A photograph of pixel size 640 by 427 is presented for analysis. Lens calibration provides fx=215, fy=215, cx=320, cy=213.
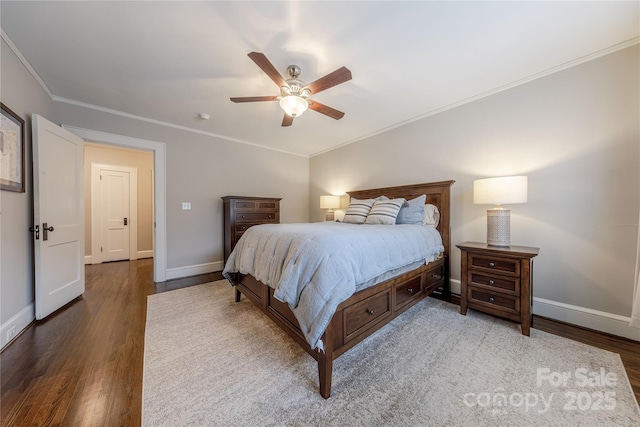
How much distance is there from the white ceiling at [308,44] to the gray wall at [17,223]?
0.21 m

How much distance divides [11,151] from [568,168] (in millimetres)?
5112

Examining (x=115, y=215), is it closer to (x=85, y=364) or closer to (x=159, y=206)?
(x=159, y=206)

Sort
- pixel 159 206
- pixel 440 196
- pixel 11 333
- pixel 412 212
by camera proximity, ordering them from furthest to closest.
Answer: pixel 159 206 → pixel 440 196 → pixel 412 212 → pixel 11 333

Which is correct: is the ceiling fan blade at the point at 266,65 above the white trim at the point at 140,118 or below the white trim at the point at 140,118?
below

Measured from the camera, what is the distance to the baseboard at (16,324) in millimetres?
1676

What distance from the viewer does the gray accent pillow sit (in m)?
2.78

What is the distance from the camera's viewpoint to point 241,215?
151 inches

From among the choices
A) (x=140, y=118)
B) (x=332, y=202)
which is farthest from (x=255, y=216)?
(x=140, y=118)

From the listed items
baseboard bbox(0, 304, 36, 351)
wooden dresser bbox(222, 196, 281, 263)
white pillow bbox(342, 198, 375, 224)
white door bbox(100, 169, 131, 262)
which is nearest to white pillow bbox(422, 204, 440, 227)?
white pillow bbox(342, 198, 375, 224)

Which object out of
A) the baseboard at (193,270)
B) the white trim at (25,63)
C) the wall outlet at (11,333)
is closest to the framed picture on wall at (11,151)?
the white trim at (25,63)

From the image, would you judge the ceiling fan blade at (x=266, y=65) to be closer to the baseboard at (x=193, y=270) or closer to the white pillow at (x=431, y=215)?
the white pillow at (x=431, y=215)

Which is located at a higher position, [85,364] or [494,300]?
[494,300]

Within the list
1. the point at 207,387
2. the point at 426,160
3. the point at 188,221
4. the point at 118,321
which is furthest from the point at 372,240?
the point at 188,221

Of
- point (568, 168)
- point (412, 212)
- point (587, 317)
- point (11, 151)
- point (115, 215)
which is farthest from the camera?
point (115, 215)
